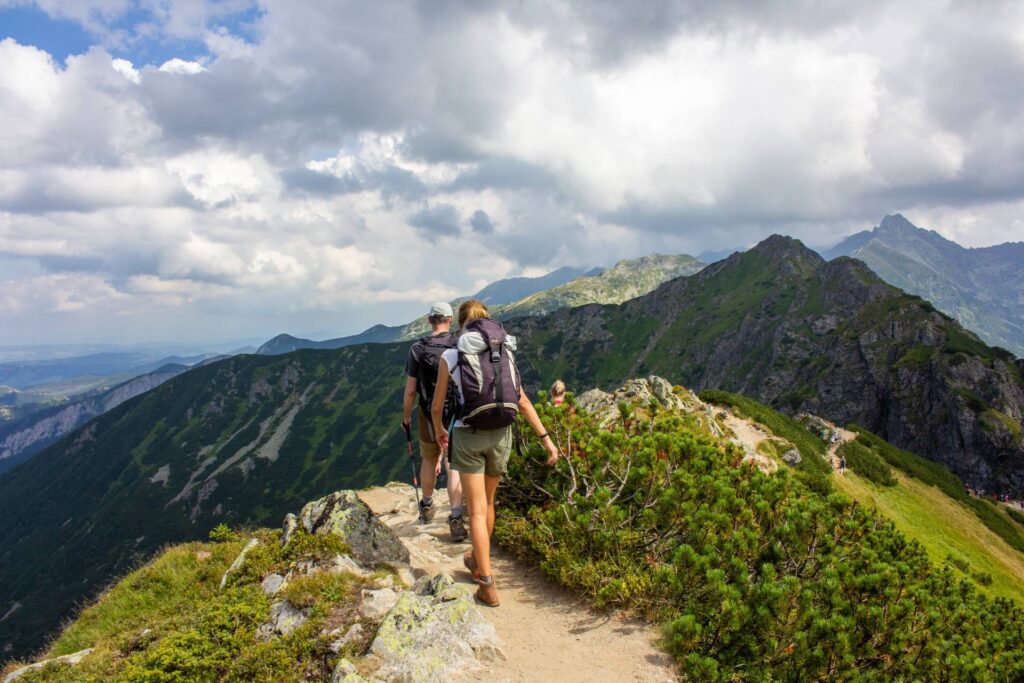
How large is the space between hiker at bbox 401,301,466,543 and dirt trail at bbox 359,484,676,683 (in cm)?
108

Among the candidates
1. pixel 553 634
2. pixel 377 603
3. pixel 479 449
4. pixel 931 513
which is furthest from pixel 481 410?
pixel 931 513

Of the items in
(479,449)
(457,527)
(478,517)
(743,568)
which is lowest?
(457,527)

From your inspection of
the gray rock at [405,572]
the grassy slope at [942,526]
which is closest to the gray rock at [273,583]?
the gray rock at [405,572]

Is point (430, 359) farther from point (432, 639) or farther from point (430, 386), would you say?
point (432, 639)

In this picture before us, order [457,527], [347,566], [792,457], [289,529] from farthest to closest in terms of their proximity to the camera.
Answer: [792,457], [457,527], [289,529], [347,566]

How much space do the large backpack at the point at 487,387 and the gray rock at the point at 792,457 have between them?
3163 cm

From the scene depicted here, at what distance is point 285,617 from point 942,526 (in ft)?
157

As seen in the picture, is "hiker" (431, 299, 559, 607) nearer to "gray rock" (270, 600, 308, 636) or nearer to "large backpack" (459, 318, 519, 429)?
"large backpack" (459, 318, 519, 429)

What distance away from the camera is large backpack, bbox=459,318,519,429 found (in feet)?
22.5

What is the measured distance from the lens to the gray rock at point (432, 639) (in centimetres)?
573

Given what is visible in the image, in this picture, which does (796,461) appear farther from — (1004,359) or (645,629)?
(1004,359)

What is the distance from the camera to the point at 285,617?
269 inches

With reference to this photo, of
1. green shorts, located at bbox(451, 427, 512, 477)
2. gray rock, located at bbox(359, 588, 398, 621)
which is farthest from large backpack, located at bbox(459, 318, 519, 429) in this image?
gray rock, located at bbox(359, 588, 398, 621)

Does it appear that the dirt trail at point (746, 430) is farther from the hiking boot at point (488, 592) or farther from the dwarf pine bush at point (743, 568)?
the hiking boot at point (488, 592)
